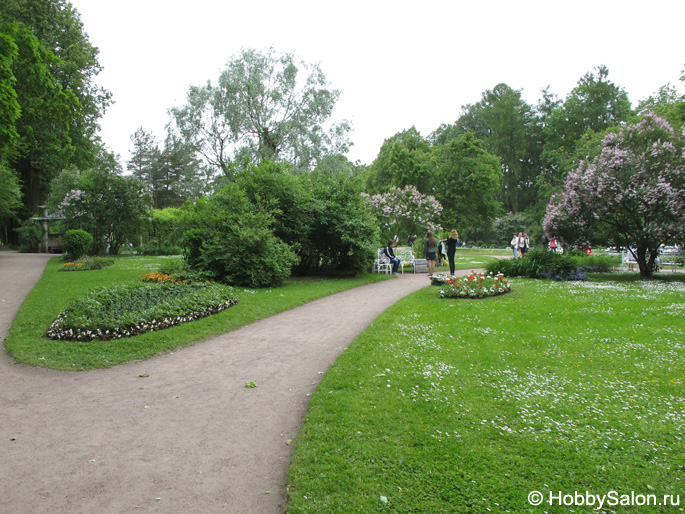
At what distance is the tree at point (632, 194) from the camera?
12977 millimetres

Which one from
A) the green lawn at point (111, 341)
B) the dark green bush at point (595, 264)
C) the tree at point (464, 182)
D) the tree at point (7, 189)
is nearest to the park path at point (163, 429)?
the green lawn at point (111, 341)

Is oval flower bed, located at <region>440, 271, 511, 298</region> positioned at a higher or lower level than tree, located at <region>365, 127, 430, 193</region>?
lower

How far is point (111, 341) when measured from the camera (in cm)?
668

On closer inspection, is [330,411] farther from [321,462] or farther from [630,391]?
[630,391]

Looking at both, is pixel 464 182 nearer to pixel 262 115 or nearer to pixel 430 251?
pixel 262 115

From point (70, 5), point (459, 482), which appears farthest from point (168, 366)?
point (70, 5)

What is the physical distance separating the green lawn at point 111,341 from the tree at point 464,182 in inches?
1194

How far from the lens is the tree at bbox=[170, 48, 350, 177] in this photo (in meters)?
28.9

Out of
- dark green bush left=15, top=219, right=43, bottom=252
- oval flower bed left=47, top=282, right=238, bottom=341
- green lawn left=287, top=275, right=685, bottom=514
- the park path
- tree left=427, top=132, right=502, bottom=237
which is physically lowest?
the park path

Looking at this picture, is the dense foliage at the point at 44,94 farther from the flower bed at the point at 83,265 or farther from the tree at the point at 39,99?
the flower bed at the point at 83,265

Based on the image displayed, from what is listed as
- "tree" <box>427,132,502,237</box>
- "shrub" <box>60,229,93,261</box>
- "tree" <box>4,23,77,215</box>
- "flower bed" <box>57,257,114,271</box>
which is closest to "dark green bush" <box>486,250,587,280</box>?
"flower bed" <box>57,257,114,271</box>

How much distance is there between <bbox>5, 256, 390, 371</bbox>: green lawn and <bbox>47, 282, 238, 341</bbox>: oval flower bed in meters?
0.23

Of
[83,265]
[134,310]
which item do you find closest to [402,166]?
[83,265]

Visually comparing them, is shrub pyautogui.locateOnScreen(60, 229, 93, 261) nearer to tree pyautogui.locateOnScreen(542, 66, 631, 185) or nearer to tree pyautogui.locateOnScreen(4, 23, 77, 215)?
tree pyautogui.locateOnScreen(4, 23, 77, 215)
